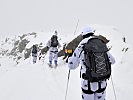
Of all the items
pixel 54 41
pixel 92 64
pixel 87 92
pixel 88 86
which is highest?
pixel 54 41

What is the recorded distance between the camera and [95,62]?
208 inches

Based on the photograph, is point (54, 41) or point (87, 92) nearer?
point (87, 92)

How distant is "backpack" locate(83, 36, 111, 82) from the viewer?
5301mm

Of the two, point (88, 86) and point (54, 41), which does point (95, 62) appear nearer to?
point (88, 86)

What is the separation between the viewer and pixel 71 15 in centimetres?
13825

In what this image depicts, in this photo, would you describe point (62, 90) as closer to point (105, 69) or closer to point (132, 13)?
point (105, 69)

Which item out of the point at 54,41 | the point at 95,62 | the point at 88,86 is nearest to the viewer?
the point at 95,62

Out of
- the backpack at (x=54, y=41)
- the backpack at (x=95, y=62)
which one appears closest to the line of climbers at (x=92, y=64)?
the backpack at (x=95, y=62)

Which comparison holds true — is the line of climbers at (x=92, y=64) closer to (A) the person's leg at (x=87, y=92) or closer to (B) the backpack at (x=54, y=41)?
(A) the person's leg at (x=87, y=92)

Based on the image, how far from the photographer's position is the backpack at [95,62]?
5301 mm

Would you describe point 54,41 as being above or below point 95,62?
above

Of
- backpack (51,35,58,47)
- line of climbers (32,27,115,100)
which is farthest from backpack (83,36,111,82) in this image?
backpack (51,35,58,47)

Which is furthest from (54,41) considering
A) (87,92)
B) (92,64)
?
(92,64)

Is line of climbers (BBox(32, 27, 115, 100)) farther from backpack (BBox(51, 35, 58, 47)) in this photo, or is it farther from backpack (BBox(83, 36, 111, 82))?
backpack (BBox(51, 35, 58, 47))
